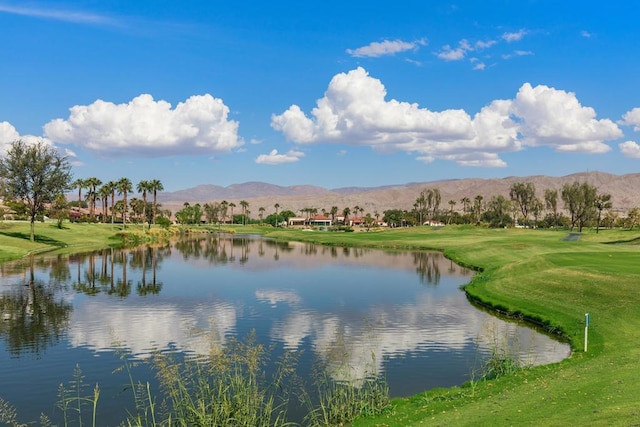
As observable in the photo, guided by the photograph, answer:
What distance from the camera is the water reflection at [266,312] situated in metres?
30.4

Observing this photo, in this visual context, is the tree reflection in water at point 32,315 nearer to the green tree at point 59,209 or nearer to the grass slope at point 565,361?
the grass slope at point 565,361

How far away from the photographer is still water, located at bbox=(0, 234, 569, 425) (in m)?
25.8

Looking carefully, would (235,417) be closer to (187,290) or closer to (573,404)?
(573,404)

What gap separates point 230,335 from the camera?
33.3m

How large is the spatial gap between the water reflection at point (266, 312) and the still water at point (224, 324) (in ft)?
0.33

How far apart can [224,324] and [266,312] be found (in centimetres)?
548

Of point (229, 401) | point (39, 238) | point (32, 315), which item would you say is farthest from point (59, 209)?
point (229, 401)

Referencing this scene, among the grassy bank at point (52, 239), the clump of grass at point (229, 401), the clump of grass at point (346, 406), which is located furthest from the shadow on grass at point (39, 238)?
the clump of grass at point (346, 406)

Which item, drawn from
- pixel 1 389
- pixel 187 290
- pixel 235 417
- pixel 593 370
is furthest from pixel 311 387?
pixel 187 290

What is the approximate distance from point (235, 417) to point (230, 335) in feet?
49.1

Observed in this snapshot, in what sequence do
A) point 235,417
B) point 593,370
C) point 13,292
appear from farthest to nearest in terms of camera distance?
point 13,292
point 593,370
point 235,417

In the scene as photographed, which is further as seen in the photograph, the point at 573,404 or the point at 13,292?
the point at 13,292

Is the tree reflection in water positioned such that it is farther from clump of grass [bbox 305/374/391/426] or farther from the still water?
clump of grass [bbox 305/374/391/426]

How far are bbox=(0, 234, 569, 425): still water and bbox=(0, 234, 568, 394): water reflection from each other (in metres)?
0.10
